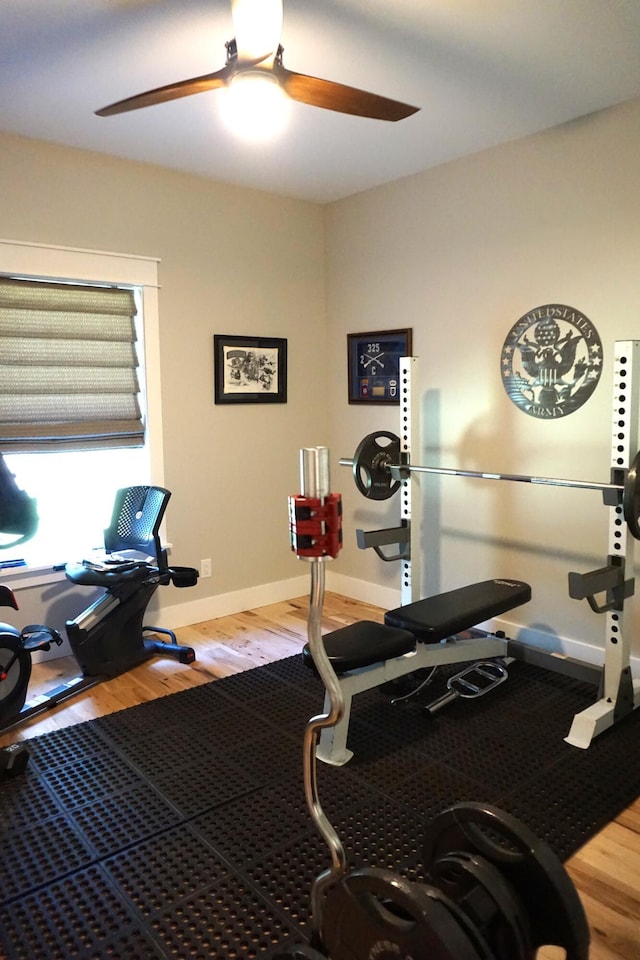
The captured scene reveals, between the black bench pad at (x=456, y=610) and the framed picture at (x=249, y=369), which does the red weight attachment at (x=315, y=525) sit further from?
the framed picture at (x=249, y=369)

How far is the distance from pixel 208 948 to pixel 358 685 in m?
1.06

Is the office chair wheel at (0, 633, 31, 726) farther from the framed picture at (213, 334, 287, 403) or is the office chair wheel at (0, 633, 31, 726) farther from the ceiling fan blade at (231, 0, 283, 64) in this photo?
the ceiling fan blade at (231, 0, 283, 64)

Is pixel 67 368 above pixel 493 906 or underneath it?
above

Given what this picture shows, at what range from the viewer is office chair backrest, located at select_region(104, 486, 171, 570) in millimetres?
3318

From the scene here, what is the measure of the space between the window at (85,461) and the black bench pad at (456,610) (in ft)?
5.28

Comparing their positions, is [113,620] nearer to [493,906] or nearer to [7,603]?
[7,603]

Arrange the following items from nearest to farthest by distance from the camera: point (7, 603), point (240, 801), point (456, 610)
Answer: point (240, 801) → point (7, 603) → point (456, 610)

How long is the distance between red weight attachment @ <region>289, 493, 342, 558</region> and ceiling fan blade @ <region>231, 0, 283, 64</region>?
57.8 inches

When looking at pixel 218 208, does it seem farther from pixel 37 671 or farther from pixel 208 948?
pixel 208 948

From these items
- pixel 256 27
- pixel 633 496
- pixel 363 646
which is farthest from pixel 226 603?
pixel 256 27

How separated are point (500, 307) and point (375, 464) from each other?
1.01m

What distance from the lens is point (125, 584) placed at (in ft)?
10.3

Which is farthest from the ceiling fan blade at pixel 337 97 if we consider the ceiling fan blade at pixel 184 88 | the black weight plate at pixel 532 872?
the black weight plate at pixel 532 872

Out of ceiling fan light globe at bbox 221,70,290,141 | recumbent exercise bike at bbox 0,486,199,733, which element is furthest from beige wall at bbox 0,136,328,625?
ceiling fan light globe at bbox 221,70,290,141
